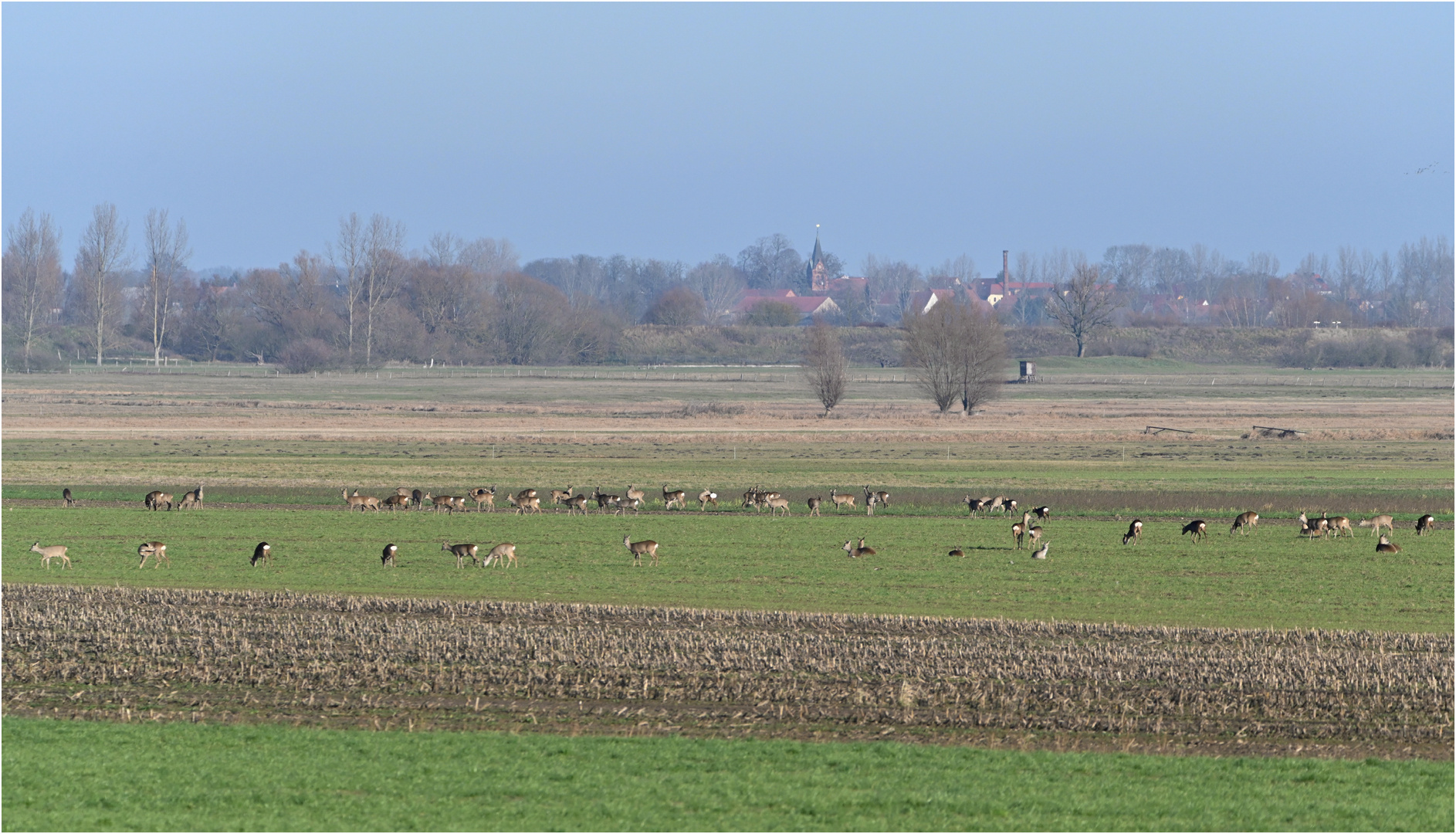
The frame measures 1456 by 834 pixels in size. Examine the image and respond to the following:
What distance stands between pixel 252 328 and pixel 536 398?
197 ft

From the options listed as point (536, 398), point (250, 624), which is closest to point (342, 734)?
point (250, 624)

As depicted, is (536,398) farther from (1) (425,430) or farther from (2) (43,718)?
(2) (43,718)

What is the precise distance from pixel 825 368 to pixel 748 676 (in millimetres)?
60331

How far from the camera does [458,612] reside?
867 inches

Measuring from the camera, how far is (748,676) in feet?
57.3

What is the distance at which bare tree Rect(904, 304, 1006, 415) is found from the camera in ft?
251

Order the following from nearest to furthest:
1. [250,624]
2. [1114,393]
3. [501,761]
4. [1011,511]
A: 1. [501,761]
2. [250,624]
3. [1011,511]
4. [1114,393]

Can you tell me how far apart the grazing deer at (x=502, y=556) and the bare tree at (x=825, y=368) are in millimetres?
50332

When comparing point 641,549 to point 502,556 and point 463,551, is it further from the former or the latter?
point 463,551

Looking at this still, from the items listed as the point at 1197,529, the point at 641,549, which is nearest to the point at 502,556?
the point at 641,549

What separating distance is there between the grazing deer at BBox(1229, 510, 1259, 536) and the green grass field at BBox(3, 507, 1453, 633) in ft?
1.04

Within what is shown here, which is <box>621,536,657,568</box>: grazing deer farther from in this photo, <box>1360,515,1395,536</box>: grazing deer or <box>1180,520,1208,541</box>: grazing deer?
<box>1360,515,1395,536</box>: grazing deer

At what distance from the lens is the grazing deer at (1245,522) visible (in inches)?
1251

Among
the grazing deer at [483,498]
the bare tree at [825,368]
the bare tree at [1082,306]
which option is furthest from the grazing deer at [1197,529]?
the bare tree at [1082,306]
